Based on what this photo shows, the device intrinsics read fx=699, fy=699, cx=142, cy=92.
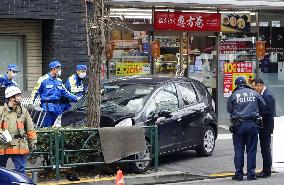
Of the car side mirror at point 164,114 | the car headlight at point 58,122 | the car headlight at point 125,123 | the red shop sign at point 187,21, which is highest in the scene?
the red shop sign at point 187,21

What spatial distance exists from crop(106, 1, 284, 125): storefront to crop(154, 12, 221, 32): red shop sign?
0.09 feet

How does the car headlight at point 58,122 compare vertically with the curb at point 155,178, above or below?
above

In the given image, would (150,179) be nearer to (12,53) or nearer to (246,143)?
(246,143)

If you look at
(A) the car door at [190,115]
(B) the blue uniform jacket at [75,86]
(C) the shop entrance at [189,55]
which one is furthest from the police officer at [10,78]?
(C) the shop entrance at [189,55]

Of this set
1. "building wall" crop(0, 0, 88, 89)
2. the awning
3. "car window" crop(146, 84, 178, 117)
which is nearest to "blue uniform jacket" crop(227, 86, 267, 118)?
"car window" crop(146, 84, 178, 117)

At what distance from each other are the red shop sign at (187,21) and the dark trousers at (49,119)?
18.9 feet

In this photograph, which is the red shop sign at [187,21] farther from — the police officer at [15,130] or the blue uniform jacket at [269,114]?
the police officer at [15,130]

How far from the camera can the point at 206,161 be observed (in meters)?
13.8

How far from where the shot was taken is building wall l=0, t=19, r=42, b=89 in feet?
58.0

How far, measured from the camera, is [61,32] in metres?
17.6

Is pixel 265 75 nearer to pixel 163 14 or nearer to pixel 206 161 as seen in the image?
pixel 163 14

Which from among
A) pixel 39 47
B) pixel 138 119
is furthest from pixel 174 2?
pixel 138 119

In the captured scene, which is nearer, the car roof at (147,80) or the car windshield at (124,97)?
the car windshield at (124,97)

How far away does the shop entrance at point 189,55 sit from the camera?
19781 mm
